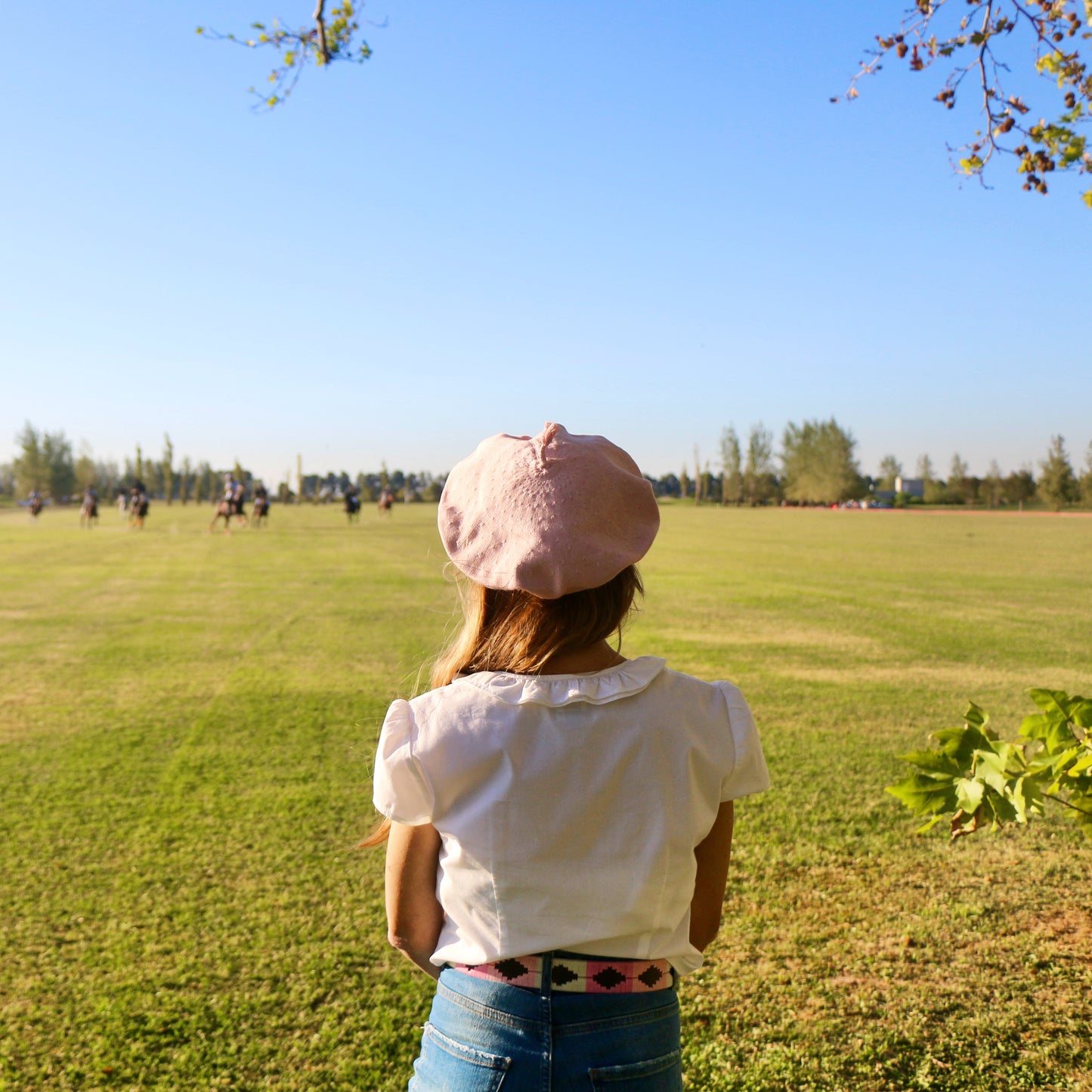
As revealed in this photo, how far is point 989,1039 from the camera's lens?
310cm

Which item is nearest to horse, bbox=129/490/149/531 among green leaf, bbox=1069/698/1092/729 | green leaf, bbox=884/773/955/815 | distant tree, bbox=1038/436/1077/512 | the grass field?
the grass field

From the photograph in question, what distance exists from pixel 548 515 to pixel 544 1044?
0.78 meters

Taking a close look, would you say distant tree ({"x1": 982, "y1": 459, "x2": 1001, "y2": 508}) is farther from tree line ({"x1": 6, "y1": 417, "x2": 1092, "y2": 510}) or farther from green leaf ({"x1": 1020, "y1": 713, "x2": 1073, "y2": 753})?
green leaf ({"x1": 1020, "y1": 713, "x2": 1073, "y2": 753})

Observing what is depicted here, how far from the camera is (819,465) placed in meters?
118

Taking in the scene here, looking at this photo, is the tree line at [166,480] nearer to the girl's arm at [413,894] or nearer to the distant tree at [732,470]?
the distant tree at [732,470]

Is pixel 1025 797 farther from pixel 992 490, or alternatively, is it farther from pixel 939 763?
pixel 992 490

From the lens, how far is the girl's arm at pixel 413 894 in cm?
159

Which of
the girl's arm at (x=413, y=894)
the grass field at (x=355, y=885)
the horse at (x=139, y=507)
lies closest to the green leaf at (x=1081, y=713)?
the grass field at (x=355, y=885)

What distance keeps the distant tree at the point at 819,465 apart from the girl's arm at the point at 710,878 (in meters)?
117

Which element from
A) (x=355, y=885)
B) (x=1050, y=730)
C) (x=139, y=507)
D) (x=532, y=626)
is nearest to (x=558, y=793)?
(x=532, y=626)

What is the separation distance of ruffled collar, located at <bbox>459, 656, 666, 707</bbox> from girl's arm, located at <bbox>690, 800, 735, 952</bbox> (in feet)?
0.98

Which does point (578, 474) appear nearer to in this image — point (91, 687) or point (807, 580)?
point (91, 687)

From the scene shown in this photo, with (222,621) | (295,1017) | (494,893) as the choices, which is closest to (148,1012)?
(295,1017)

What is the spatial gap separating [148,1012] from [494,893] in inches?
94.3
